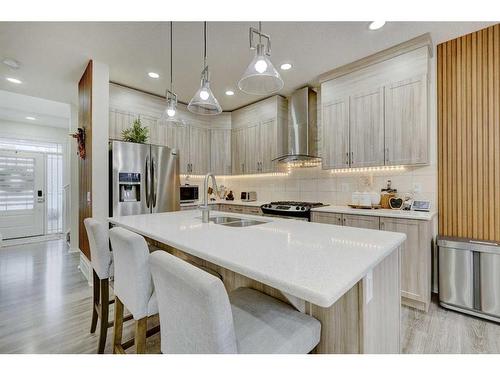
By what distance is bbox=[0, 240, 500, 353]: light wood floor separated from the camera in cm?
182

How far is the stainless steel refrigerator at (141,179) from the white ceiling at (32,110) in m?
2.76

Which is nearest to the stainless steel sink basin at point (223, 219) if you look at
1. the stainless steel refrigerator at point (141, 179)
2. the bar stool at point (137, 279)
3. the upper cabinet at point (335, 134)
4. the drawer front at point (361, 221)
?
the bar stool at point (137, 279)

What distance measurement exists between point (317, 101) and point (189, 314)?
3.79 metres

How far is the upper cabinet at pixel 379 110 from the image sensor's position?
102 inches

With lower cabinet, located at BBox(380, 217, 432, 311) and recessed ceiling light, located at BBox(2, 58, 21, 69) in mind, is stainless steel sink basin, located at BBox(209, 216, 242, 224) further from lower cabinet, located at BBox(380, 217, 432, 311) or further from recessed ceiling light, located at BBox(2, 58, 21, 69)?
recessed ceiling light, located at BBox(2, 58, 21, 69)

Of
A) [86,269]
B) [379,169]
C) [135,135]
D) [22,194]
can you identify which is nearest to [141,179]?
[135,135]

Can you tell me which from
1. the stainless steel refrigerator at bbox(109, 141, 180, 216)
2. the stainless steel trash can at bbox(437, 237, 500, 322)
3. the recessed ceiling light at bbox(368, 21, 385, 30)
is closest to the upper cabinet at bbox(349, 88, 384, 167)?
the recessed ceiling light at bbox(368, 21, 385, 30)

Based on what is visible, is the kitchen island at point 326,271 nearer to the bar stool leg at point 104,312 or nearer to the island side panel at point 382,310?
the island side panel at point 382,310

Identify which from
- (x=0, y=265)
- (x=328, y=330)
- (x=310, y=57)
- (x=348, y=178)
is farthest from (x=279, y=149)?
(x=0, y=265)

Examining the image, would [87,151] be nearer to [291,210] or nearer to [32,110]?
[291,210]

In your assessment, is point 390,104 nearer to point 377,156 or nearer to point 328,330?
point 377,156

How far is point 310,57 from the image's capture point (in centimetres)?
291

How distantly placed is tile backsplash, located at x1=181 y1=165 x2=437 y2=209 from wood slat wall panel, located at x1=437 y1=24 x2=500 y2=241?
0.57ft

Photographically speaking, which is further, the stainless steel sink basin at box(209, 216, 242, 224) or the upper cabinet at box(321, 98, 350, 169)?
the upper cabinet at box(321, 98, 350, 169)
